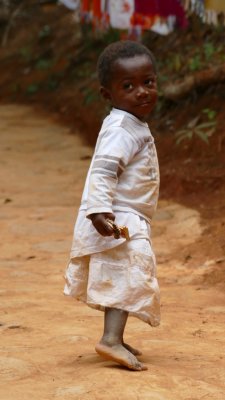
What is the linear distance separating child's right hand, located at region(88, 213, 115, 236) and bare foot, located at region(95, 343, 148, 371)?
Answer: 454mm

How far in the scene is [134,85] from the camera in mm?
3582

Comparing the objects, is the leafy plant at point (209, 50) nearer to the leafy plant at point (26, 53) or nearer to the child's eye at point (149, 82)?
the leafy plant at point (26, 53)

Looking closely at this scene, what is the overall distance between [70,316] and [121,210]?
1.36 metres

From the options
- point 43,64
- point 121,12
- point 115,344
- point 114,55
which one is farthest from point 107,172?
point 43,64

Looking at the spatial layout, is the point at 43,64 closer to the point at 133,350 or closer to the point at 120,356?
the point at 133,350

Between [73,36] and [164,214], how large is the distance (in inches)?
282

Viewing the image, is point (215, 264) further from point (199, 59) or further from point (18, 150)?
point (18, 150)

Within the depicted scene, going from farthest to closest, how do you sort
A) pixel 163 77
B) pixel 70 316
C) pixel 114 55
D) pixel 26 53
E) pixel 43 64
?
1. pixel 26 53
2. pixel 43 64
3. pixel 163 77
4. pixel 70 316
5. pixel 114 55

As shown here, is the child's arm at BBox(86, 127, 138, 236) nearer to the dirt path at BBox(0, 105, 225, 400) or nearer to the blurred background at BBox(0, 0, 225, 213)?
the dirt path at BBox(0, 105, 225, 400)

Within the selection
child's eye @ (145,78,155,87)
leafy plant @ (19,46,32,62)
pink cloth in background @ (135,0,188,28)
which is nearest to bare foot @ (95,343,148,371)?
child's eye @ (145,78,155,87)

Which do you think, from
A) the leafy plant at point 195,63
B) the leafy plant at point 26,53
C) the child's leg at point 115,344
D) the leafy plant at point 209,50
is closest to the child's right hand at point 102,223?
the child's leg at point 115,344

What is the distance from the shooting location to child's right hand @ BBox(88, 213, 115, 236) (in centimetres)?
339

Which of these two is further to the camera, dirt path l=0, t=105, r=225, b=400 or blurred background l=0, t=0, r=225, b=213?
blurred background l=0, t=0, r=225, b=213

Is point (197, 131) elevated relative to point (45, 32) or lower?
elevated
